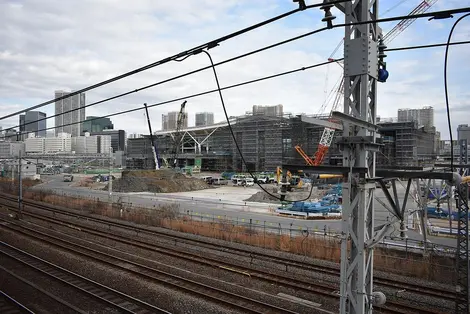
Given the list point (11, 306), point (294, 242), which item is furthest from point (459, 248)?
point (11, 306)

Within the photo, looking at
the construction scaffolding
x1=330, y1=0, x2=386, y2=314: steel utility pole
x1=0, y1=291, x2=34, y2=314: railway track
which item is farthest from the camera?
the construction scaffolding

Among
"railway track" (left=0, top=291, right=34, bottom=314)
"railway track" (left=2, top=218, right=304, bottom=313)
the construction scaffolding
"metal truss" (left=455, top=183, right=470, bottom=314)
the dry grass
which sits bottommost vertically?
the dry grass

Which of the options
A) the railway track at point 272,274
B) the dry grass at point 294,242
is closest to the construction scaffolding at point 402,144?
the dry grass at point 294,242

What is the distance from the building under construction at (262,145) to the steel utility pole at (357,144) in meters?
41.4

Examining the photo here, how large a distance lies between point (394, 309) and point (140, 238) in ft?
40.2

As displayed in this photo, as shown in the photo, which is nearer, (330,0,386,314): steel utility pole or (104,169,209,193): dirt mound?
(330,0,386,314): steel utility pole

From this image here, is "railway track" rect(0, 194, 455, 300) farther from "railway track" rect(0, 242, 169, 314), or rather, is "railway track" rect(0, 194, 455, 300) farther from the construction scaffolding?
the construction scaffolding

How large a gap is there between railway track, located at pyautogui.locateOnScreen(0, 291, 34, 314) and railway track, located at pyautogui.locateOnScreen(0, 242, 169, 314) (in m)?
1.56

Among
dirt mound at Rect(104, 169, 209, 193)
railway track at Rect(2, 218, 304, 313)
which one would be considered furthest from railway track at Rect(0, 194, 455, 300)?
dirt mound at Rect(104, 169, 209, 193)

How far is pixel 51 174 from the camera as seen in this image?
273 feet

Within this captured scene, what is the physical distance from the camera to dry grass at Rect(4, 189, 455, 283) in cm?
1324

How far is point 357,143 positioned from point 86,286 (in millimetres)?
9083

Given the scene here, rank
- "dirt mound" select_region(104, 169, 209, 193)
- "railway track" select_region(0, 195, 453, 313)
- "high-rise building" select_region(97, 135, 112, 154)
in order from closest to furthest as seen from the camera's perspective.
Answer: "railway track" select_region(0, 195, 453, 313), "dirt mound" select_region(104, 169, 209, 193), "high-rise building" select_region(97, 135, 112, 154)

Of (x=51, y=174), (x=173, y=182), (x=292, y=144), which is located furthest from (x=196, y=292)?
(x=51, y=174)
